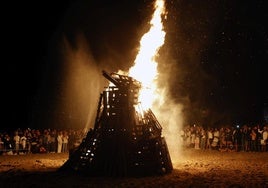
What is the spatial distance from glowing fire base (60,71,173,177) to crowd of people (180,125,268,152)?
11.2m

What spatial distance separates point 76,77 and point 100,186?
22108 mm

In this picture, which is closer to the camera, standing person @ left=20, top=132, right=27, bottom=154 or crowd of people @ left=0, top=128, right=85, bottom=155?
crowd of people @ left=0, top=128, right=85, bottom=155

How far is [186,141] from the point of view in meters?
25.9

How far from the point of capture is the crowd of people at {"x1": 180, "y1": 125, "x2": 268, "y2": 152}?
22.9 meters

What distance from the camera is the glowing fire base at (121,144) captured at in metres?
12.5

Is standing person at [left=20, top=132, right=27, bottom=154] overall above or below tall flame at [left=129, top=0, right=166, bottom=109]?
below

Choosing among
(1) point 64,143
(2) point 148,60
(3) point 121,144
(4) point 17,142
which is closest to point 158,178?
(3) point 121,144

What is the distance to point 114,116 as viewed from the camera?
13.3 meters

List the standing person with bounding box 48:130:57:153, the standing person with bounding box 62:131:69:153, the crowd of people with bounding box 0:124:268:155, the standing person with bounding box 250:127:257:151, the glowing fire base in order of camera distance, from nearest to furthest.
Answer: the glowing fire base → the crowd of people with bounding box 0:124:268:155 → the standing person with bounding box 250:127:257:151 → the standing person with bounding box 48:130:57:153 → the standing person with bounding box 62:131:69:153

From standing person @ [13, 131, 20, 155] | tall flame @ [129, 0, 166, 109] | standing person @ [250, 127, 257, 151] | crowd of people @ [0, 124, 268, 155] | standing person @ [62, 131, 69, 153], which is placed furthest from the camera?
standing person @ [62, 131, 69, 153]

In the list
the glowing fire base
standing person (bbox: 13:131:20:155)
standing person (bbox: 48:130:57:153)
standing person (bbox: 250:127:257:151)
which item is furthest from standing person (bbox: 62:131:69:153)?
standing person (bbox: 250:127:257:151)

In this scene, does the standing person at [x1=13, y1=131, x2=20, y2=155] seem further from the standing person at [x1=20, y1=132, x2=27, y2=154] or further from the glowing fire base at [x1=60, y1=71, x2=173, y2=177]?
the glowing fire base at [x1=60, y1=71, x2=173, y2=177]

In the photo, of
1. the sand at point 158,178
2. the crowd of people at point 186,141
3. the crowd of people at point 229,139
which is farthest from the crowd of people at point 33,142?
the crowd of people at point 229,139

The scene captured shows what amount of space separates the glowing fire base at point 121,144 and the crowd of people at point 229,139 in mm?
11238
